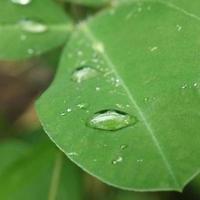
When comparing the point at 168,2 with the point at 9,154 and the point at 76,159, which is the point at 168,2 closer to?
the point at 76,159

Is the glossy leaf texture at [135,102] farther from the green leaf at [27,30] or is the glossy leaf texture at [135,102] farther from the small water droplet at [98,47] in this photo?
the green leaf at [27,30]

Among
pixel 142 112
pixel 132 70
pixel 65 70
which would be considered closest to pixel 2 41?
pixel 65 70

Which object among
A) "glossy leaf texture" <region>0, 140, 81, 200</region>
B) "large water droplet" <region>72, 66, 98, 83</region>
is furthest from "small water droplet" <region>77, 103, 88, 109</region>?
"glossy leaf texture" <region>0, 140, 81, 200</region>

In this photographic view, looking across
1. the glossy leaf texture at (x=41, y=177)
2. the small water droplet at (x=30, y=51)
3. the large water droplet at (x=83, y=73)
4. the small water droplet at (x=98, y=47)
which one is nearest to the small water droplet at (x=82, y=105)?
the large water droplet at (x=83, y=73)

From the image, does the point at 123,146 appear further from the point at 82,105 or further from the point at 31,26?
the point at 31,26

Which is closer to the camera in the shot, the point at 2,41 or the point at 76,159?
the point at 76,159

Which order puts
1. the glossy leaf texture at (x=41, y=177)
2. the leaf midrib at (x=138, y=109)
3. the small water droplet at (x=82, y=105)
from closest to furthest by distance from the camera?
the leaf midrib at (x=138, y=109)
the small water droplet at (x=82, y=105)
the glossy leaf texture at (x=41, y=177)

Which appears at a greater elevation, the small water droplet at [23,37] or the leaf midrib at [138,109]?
the small water droplet at [23,37]
